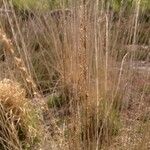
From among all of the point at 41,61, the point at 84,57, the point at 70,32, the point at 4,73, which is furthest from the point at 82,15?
the point at 41,61

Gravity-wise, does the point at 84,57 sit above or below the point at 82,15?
below

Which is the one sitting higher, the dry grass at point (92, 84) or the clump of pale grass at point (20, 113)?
the dry grass at point (92, 84)

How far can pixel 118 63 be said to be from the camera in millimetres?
3670

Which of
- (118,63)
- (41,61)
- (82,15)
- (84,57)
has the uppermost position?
(82,15)

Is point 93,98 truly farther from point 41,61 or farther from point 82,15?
point 41,61

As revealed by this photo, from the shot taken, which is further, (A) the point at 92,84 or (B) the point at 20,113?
(B) the point at 20,113

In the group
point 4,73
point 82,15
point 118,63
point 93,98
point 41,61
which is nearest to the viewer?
point 82,15

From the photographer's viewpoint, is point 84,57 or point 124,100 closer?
point 84,57

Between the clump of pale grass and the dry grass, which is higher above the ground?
the dry grass

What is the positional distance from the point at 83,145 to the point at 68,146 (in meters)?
0.08

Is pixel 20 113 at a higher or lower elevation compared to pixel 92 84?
lower

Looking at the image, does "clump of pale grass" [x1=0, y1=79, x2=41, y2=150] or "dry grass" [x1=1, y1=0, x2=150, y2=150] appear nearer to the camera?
"dry grass" [x1=1, y1=0, x2=150, y2=150]

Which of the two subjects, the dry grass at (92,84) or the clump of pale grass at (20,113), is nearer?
the dry grass at (92,84)

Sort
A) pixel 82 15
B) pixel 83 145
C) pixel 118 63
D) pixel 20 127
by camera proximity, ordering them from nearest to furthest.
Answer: pixel 82 15
pixel 83 145
pixel 20 127
pixel 118 63
